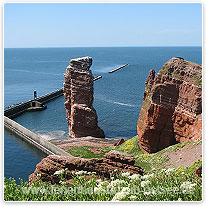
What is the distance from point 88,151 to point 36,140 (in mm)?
18317

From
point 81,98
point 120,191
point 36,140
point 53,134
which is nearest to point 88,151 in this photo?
point 81,98

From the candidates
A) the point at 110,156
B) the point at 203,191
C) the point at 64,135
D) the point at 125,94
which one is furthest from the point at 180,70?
the point at 125,94

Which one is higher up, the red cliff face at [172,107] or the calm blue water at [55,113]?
Result: the red cliff face at [172,107]

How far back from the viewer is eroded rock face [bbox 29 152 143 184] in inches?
760

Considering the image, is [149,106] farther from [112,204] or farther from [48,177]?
[112,204]

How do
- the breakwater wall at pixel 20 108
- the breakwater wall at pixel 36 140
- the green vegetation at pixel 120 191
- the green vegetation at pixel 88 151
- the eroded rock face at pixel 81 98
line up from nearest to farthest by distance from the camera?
the green vegetation at pixel 120 191 → the green vegetation at pixel 88 151 → the breakwater wall at pixel 36 140 → the eroded rock face at pixel 81 98 → the breakwater wall at pixel 20 108

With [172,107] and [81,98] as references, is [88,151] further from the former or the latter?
[81,98]

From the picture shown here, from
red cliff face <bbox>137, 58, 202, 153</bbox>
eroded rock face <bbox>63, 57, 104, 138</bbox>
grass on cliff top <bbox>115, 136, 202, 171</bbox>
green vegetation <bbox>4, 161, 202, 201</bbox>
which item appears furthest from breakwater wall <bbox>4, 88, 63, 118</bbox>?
green vegetation <bbox>4, 161, 202, 201</bbox>

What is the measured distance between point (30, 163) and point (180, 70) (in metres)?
27.1

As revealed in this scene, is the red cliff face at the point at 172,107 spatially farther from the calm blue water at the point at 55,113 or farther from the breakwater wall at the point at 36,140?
the calm blue water at the point at 55,113

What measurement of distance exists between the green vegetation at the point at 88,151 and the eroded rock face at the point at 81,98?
11.7m

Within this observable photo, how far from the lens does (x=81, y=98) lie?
177ft

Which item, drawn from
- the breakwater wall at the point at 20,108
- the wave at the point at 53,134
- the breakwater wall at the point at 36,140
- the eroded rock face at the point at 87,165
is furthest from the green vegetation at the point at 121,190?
the breakwater wall at the point at 20,108

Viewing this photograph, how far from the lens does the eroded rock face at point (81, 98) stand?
53.2 metres
